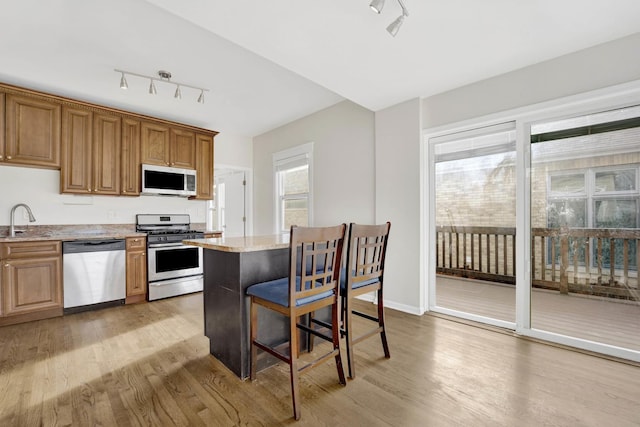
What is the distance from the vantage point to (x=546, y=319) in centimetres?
258

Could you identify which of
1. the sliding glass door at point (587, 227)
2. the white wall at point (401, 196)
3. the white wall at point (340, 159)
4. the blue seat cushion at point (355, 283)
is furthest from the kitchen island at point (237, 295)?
the sliding glass door at point (587, 227)

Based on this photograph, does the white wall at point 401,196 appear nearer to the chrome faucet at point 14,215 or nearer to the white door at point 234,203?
the white door at point 234,203

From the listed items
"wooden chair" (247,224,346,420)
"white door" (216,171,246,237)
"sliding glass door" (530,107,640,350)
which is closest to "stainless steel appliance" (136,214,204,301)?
"white door" (216,171,246,237)

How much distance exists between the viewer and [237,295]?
1945 mm

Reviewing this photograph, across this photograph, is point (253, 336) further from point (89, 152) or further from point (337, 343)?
point (89, 152)

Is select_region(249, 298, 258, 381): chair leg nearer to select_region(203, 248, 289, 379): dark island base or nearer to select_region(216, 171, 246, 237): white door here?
select_region(203, 248, 289, 379): dark island base

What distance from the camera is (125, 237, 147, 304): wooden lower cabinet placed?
3641 millimetres

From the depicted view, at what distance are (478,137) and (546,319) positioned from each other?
1.78 metres

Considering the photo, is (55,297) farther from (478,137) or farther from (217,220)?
(478,137)

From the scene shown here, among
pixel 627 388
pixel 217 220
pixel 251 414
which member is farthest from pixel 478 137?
pixel 217 220

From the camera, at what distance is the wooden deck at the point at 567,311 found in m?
2.27

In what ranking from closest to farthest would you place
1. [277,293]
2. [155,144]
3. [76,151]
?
[277,293] → [76,151] → [155,144]

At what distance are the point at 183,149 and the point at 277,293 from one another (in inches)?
138

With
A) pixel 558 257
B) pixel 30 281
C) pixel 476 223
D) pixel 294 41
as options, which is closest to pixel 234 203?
pixel 30 281
